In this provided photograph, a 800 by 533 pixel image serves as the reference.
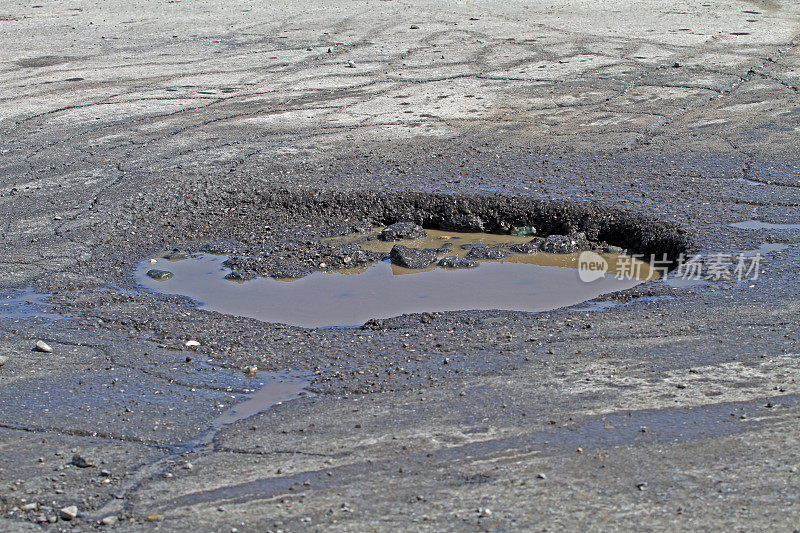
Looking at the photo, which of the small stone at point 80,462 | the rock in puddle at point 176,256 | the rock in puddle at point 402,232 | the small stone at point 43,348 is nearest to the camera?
the small stone at point 80,462

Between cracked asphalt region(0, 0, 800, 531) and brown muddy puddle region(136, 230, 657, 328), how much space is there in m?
0.33

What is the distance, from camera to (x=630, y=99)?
9797 millimetres

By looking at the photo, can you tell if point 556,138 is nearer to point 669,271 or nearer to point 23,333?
point 669,271

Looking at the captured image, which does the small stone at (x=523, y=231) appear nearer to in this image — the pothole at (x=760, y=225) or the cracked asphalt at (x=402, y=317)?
the cracked asphalt at (x=402, y=317)

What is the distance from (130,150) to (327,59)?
14.8 ft

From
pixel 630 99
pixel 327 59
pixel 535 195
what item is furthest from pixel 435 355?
pixel 327 59

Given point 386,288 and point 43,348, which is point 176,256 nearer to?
point 386,288

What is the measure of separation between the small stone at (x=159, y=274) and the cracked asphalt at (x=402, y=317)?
226mm

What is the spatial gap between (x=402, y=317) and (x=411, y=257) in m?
1.17

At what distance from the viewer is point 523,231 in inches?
268

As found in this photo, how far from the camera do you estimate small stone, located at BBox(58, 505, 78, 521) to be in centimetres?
329

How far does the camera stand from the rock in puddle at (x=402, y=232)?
267 inches

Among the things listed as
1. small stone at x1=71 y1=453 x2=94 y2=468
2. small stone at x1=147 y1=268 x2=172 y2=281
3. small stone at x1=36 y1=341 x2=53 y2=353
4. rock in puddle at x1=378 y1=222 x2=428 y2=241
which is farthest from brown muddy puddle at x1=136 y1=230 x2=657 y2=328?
small stone at x1=71 y1=453 x2=94 y2=468

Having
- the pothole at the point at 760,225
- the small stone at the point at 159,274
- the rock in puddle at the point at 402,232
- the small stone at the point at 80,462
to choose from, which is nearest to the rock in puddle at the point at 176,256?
the small stone at the point at 159,274
